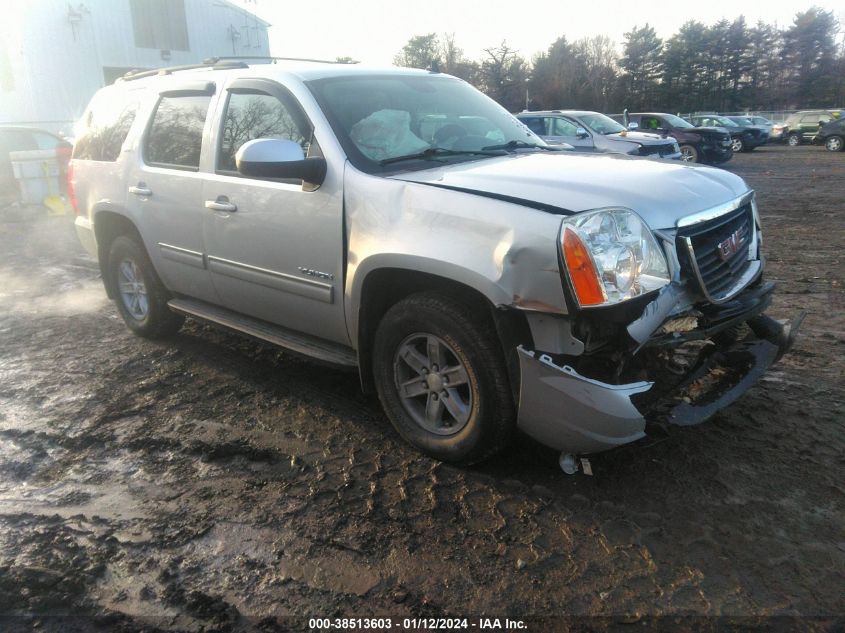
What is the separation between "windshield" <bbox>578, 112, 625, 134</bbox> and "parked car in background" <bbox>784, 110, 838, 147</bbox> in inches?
707

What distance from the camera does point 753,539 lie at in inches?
103

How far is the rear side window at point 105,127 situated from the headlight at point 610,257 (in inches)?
146

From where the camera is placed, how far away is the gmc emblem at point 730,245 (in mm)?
3055

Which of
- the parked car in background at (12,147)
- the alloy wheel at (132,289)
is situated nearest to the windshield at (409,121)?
the alloy wheel at (132,289)

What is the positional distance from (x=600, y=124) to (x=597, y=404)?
45.6ft

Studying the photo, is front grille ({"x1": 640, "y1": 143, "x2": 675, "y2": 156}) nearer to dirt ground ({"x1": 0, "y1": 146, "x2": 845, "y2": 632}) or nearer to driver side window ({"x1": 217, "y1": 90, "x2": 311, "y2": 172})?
dirt ground ({"x1": 0, "y1": 146, "x2": 845, "y2": 632})

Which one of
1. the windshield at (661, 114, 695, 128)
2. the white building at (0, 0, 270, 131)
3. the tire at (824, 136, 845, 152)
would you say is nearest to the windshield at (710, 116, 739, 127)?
the tire at (824, 136, 845, 152)

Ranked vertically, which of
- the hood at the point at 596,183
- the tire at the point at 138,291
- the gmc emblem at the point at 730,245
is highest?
the hood at the point at 596,183

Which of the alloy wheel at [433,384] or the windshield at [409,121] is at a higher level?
the windshield at [409,121]

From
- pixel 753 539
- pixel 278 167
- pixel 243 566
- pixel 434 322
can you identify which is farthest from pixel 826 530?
pixel 278 167

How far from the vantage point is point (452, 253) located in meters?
2.85

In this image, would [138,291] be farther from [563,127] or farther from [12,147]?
[563,127]

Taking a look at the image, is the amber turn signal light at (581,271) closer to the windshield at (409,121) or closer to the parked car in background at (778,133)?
the windshield at (409,121)

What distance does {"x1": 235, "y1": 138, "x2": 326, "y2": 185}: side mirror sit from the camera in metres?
3.23
